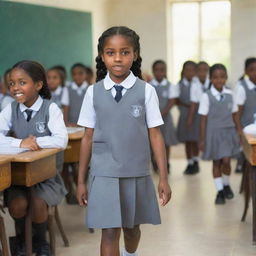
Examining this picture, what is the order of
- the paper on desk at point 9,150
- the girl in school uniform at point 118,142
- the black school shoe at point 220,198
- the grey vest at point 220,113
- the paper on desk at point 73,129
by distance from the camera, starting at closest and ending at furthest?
the girl in school uniform at point 118,142 → the paper on desk at point 9,150 → the paper on desk at point 73,129 → the black school shoe at point 220,198 → the grey vest at point 220,113

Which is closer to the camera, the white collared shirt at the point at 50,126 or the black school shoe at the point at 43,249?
the white collared shirt at the point at 50,126

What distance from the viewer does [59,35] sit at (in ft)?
25.5

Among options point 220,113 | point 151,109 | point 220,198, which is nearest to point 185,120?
point 220,113

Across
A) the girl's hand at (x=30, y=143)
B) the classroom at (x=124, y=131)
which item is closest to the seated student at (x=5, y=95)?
the classroom at (x=124, y=131)

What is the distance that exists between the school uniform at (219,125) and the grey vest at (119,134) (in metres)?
2.59

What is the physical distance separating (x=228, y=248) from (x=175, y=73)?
234 inches

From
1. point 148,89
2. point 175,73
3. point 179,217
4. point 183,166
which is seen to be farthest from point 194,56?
point 148,89

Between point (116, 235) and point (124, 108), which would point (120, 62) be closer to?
point (124, 108)

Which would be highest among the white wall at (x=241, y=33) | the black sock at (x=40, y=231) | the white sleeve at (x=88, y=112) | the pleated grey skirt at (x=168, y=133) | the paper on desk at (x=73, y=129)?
the white wall at (x=241, y=33)

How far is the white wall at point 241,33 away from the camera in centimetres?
902

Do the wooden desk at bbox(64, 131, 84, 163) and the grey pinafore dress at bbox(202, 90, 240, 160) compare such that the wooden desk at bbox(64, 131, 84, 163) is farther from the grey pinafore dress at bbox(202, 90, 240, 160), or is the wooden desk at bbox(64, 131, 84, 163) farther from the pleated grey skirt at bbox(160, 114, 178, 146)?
the pleated grey skirt at bbox(160, 114, 178, 146)

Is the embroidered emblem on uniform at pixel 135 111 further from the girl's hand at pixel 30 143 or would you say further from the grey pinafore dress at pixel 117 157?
the girl's hand at pixel 30 143

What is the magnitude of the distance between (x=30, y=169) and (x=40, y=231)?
0.53m

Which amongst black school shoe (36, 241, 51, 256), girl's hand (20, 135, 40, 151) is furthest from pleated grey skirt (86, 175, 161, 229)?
black school shoe (36, 241, 51, 256)
